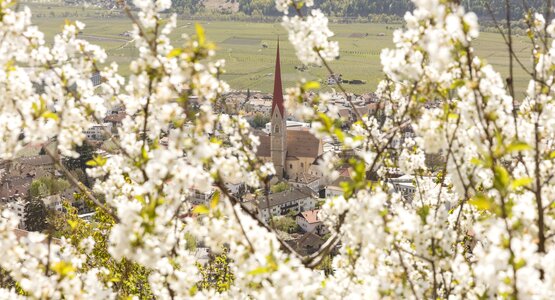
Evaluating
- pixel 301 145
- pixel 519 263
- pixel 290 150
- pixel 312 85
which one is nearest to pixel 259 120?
pixel 290 150

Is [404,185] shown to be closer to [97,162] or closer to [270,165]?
[270,165]

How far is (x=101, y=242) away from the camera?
6988mm

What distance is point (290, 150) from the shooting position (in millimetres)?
49281

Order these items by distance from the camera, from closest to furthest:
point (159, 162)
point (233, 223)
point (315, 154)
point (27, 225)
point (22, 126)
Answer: point (159, 162) → point (233, 223) → point (22, 126) → point (27, 225) → point (315, 154)

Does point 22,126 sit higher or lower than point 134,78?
lower

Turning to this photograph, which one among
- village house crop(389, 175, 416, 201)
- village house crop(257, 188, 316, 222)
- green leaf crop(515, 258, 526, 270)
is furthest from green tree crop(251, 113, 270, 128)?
green leaf crop(515, 258, 526, 270)

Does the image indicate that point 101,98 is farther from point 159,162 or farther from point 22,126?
point 159,162

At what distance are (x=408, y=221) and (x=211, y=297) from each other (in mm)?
1205

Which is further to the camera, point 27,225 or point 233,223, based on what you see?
point 27,225

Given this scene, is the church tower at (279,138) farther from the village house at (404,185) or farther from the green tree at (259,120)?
the green tree at (259,120)

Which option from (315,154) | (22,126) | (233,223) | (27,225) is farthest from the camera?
(315,154)

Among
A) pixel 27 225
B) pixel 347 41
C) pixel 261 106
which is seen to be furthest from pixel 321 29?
pixel 347 41

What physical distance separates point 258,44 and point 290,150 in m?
70.9

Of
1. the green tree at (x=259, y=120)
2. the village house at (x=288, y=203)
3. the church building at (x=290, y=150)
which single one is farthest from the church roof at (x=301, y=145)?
the green tree at (x=259, y=120)
